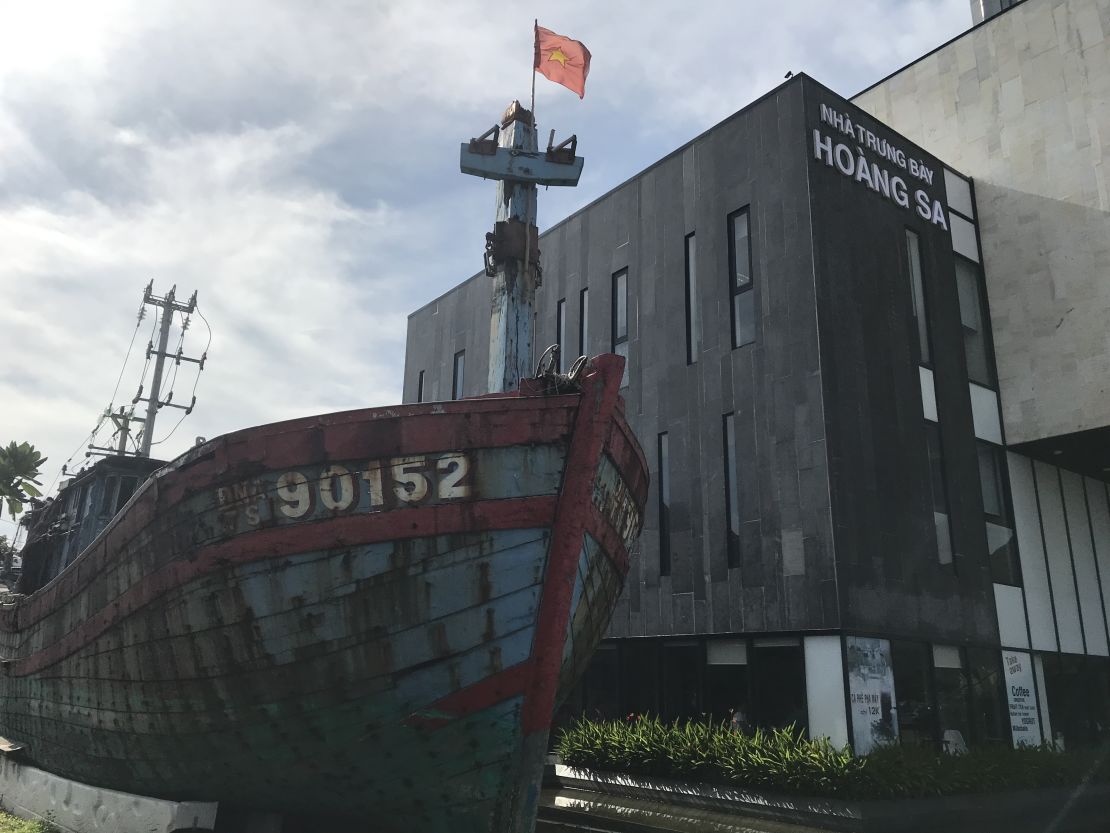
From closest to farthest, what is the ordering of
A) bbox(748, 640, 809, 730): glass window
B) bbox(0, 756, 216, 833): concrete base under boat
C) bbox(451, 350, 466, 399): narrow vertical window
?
bbox(0, 756, 216, 833): concrete base under boat < bbox(748, 640, 809, 730): glass window < bbox(451, 350, 466, 399): narrow vertical window

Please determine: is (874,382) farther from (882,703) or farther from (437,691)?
(437,691)

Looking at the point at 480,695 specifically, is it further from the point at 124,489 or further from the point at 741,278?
the point at 741,278

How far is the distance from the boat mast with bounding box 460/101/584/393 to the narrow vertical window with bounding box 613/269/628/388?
11.0 meters

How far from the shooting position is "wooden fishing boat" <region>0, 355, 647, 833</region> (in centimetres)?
719

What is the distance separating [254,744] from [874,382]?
1261 cm

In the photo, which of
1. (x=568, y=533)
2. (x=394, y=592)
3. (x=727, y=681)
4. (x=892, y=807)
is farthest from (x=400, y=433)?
(x=727, y=681)

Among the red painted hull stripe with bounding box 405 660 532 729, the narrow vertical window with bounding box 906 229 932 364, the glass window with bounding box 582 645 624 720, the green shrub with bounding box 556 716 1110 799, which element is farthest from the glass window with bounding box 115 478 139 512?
the narrow vertical window with bounding box 906 229 932 364

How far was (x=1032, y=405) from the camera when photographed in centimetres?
1856

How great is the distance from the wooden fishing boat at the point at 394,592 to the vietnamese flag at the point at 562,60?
405 cm

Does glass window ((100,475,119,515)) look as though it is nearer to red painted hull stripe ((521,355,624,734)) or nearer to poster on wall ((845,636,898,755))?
red painted hull stripe ((521,355,624,734))

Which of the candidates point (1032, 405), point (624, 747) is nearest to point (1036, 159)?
point (1032, 405)

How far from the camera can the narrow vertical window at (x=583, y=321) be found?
21.1 m

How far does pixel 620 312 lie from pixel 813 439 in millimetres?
6579

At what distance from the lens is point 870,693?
46.0 feet
